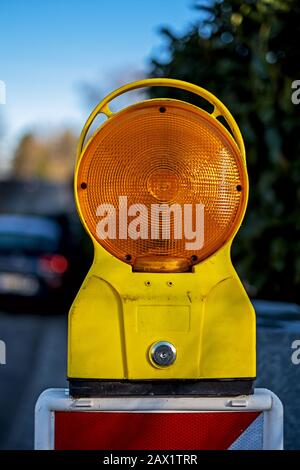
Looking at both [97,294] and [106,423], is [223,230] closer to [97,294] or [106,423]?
[97,294]

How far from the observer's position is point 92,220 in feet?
7.75

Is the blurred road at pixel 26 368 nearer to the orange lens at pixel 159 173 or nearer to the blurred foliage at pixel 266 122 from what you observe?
the blurred foliage at pixel 266 122

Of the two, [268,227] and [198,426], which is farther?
[268,227]

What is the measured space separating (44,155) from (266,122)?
3659 inches

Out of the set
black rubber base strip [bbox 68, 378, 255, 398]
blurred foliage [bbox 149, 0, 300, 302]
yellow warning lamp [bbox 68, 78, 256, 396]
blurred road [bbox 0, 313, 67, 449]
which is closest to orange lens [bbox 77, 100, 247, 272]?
yellow warning lamp [bbox 68, 78, 256, 396]

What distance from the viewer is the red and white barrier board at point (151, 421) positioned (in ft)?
7.41

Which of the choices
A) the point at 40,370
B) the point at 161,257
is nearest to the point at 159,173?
the point at 161,257

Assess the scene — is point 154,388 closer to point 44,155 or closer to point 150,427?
point 150,427

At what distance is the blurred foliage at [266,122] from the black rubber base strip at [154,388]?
2.80 meters

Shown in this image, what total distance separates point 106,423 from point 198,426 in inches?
10.2

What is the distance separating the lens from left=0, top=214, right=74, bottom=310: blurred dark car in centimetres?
1096

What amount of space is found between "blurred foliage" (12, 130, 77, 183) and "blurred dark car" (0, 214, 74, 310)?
7580cm
